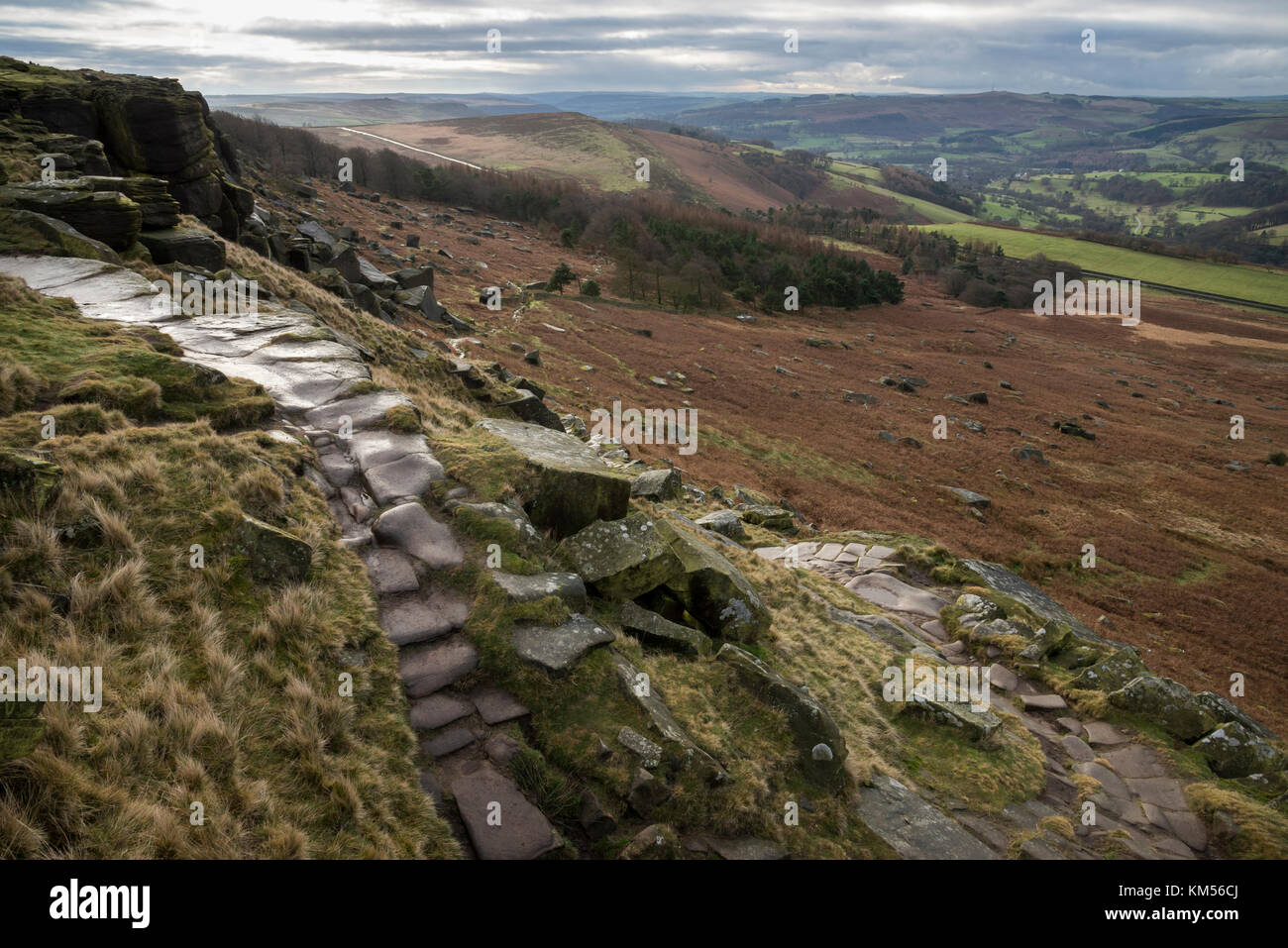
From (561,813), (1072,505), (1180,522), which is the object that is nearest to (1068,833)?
(561,813)

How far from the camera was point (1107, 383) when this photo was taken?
68375mm

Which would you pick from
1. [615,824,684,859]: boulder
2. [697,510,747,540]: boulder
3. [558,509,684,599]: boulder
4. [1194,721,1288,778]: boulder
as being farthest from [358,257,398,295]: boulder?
[1194,721,1288,778]: boulder

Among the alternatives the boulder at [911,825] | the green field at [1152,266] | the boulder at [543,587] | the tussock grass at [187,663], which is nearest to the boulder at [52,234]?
the tussock grass at [187,663]

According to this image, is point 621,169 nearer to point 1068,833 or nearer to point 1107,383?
point 1107,383

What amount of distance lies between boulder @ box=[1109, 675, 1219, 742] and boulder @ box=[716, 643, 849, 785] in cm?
967

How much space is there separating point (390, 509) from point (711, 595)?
5865mm

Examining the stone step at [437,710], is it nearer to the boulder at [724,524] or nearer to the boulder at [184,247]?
the boulder at [724,524]

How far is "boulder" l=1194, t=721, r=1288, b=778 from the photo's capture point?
42.7ft

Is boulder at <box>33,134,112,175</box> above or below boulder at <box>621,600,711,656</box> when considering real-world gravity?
above

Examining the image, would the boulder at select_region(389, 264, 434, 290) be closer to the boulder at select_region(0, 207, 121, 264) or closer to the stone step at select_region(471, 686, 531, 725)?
the boulder at select_region(0, 207, 121, 264)

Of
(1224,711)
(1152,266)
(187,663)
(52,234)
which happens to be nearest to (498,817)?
(187,663)

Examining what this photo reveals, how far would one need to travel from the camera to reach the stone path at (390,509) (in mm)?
6875

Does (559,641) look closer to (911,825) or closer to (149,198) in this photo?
(911,825)
